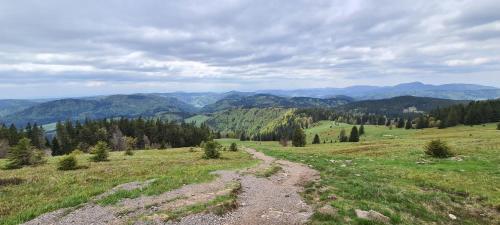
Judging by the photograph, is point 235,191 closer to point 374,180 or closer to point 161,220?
point 161,220

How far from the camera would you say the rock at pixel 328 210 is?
51.8 ft

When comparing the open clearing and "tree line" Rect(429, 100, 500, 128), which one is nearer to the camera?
the open clearing

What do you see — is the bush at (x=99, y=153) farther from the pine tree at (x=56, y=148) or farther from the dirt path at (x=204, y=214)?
the pine tree at (x=56, y=148)

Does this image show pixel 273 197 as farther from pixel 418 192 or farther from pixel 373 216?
pixel 418 192

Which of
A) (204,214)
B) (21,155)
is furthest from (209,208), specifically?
(21,155)

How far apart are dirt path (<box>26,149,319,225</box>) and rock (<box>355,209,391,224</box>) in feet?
7.77

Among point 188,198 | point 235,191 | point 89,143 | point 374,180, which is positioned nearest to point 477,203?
point 374,180

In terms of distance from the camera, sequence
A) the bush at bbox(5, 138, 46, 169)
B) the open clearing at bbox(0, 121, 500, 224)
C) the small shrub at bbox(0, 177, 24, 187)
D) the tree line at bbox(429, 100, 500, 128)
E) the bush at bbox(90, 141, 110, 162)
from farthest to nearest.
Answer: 1. the tree line at bbox(429, 100, 500, 128)
2. the bush at bbox(90, 141, 110, 162)
3. the bush at bbox(5, 138, 46, 169)
4. the small shrub at bbox(0, 177, 24, 187)
5. the open clearing at bbox(0, 121, 500, 224)

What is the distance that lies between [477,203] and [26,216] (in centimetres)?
2569

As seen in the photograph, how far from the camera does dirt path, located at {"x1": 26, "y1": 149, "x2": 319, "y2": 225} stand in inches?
597

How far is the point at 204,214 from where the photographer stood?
15.6 metres

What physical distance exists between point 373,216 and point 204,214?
7.96 m

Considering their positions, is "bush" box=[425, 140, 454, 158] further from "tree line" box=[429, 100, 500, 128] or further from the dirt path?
"tree line" box=[429, 100, 500, 128]

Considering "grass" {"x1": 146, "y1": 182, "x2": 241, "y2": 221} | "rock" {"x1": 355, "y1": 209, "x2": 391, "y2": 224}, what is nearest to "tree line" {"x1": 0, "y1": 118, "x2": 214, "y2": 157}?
"grass" {"x1": 146, "y1": 182, "x2": 241, "y2": 221}
